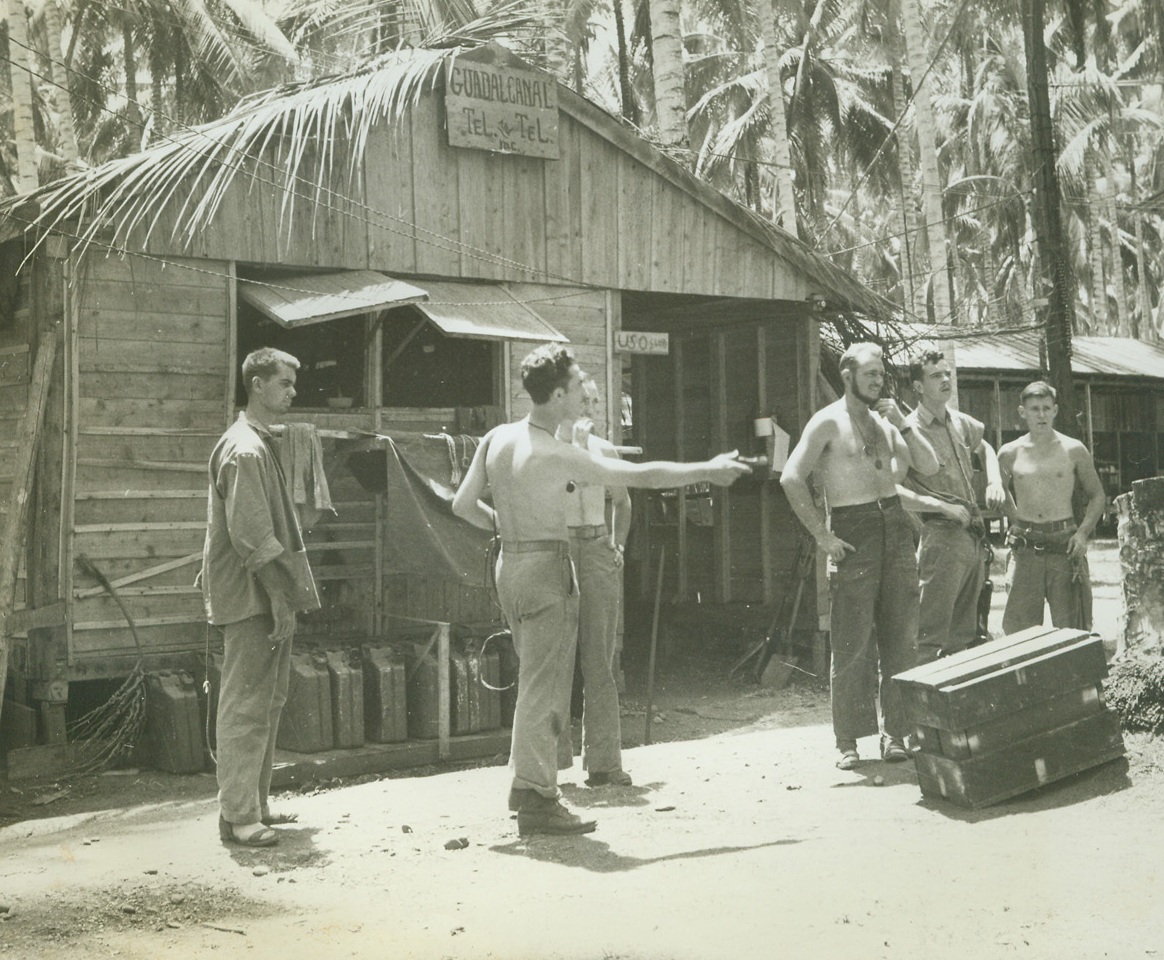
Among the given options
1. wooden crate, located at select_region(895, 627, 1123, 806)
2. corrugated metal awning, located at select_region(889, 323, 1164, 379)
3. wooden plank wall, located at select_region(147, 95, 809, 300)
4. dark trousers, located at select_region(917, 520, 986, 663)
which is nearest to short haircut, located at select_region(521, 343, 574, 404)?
wooden crate, located at select_region(895, 627, 1123, 806)

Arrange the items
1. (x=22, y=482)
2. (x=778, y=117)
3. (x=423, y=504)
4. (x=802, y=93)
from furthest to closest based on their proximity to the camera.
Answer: (x=802, y=93), (x=778, y=117), (x=423, y=504), (x=22, y=482)

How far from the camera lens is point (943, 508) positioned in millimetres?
7316

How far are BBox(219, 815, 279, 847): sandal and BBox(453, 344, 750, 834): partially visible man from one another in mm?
1095

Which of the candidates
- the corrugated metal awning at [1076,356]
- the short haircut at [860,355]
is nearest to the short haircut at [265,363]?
the short haircut at [860,355]

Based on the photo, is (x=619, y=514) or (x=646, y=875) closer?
(x=646, y=875)

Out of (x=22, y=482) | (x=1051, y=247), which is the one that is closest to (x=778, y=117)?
(x=1051, y=247)

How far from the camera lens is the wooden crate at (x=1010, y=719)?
575 centimetres

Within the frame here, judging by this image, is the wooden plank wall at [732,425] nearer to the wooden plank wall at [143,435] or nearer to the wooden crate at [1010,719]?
the wooden plank wall at [143,435]

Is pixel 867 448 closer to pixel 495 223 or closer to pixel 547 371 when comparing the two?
pixel 547 371

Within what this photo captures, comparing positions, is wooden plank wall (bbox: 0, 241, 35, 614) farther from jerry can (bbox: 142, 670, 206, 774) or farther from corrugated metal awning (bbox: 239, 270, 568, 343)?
corrugated metal awning (bbox: 239, 270, 568, 343)

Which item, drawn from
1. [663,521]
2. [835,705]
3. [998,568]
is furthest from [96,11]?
[835,705]

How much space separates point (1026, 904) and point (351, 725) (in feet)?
18.0

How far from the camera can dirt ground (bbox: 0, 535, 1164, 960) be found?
→ 4383 mm

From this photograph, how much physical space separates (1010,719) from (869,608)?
1.11 meters
